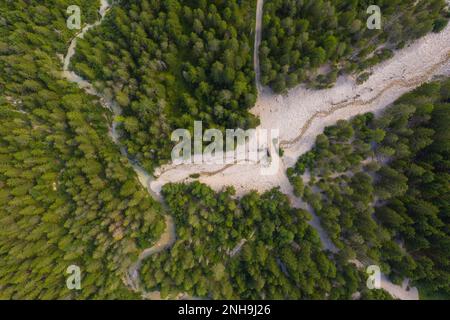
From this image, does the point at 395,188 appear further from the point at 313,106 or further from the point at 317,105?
the point at 313,106

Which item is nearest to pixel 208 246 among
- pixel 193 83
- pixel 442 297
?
pixel 193 83

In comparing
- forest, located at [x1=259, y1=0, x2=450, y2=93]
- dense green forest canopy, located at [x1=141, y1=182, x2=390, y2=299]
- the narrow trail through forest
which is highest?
forest, located at [x1=259, y1=0, x2=450, y2=93]

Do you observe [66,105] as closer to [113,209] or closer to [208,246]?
[113,209]

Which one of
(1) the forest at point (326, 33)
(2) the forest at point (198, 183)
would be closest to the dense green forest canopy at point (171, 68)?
(2) the forest at point (198, 183)

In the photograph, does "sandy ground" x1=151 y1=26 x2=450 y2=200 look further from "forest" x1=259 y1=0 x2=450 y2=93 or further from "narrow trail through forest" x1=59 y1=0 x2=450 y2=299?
"forest" x1=259 y1=0 x2=450 y2=93

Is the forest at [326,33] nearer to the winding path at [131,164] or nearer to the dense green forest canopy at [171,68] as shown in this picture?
the dense green forest canopy at [171,68]

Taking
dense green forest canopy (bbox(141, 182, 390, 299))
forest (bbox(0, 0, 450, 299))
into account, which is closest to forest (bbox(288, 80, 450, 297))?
forest (bbox(0, 0, 450, 299))

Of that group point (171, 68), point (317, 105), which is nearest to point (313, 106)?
point (317, 105)
